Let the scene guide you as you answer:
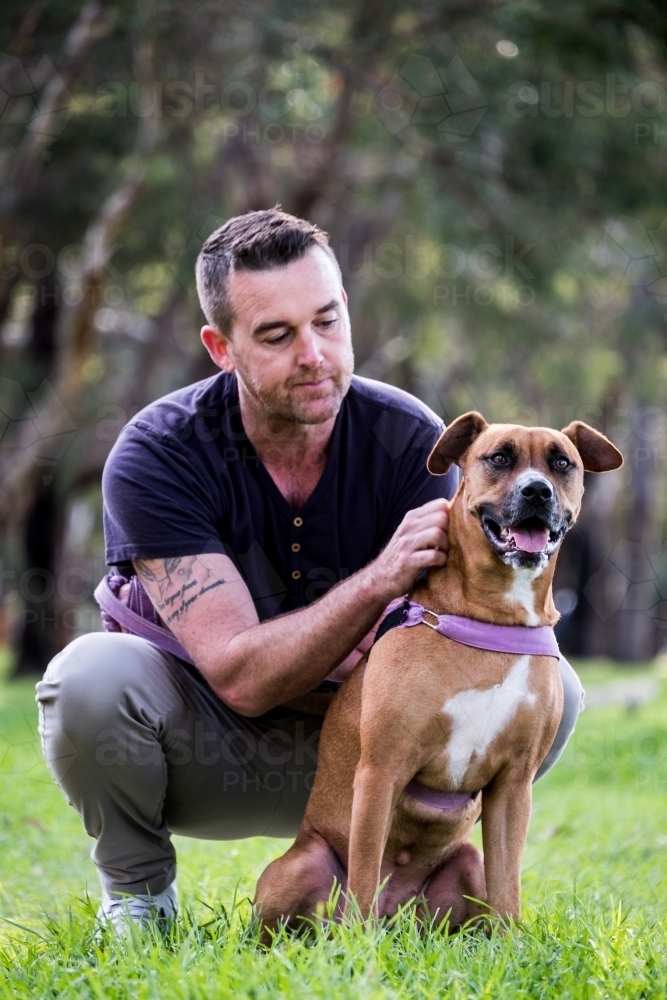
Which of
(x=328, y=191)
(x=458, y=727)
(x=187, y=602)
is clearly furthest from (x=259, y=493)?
(x=328, y=191)

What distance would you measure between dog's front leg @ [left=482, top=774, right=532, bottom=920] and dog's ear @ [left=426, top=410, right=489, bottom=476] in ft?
2.94

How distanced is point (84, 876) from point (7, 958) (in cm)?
185

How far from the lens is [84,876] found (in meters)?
4.69

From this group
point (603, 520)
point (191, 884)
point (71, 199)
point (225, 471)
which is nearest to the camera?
point (225, 471)

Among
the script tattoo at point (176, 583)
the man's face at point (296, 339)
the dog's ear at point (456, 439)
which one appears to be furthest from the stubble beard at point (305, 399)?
the script tattoo at point (176, 583)

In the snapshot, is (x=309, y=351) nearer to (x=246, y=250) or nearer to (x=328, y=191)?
(x=246, y=250)

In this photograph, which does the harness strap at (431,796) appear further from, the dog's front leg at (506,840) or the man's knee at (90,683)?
the man's knee at (90,683)

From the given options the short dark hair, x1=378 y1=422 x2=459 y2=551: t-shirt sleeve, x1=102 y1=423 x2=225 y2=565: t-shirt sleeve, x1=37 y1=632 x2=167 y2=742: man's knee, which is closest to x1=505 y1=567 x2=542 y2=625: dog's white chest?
x1=378 y1=422 x2=459 y2=551: t-shirt sleeve

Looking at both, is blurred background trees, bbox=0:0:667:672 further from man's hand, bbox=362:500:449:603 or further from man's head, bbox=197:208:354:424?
man's hand, bbox=362:500:449:603

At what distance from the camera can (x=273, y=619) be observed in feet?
11.1

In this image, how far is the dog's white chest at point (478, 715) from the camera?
3.05 meters

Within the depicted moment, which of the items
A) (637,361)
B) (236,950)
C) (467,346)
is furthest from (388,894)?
(467,346)

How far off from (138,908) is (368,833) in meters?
0.80

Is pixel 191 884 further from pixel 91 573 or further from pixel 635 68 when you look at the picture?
pixel 91 573
